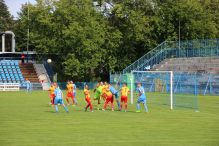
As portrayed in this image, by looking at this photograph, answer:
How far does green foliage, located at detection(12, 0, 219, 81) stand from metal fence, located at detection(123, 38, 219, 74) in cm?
261

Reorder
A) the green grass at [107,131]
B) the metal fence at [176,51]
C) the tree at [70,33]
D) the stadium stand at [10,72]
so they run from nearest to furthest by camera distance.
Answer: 1. the green grass at [107,131]
2. the metal fence at [176,51]
3. the tree at [70,33]
4. the stadium stand at [10,72]

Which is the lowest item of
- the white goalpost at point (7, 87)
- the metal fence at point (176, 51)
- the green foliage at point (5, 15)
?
the white goalpost at point (7, 87)

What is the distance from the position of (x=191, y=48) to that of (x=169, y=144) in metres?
38.2

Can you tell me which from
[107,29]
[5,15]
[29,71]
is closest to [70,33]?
[107,29]

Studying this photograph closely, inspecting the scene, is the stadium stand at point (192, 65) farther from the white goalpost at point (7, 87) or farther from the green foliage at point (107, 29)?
the white goalpost at point (7, 87)

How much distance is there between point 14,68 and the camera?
171ft

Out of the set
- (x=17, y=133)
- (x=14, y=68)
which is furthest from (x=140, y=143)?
(x=14, y=68)

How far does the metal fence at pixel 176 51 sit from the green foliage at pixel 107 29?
2.61 metres

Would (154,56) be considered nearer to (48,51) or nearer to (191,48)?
(191,48)

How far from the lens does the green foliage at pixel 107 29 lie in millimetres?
48281

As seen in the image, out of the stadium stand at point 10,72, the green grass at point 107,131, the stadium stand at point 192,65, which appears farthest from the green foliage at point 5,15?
the green grass at point 107,131

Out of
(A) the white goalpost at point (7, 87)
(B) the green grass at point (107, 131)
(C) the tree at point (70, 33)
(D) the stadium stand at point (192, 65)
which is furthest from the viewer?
(C) the tree at point (70, 33)

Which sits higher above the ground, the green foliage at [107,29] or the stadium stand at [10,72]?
the green foliage at [107,29]

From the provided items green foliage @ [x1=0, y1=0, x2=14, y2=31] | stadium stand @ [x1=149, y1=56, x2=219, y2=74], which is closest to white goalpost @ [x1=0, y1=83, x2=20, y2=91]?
stadium stand @ [x1=149, y1=56, x2=219, y2=74]
